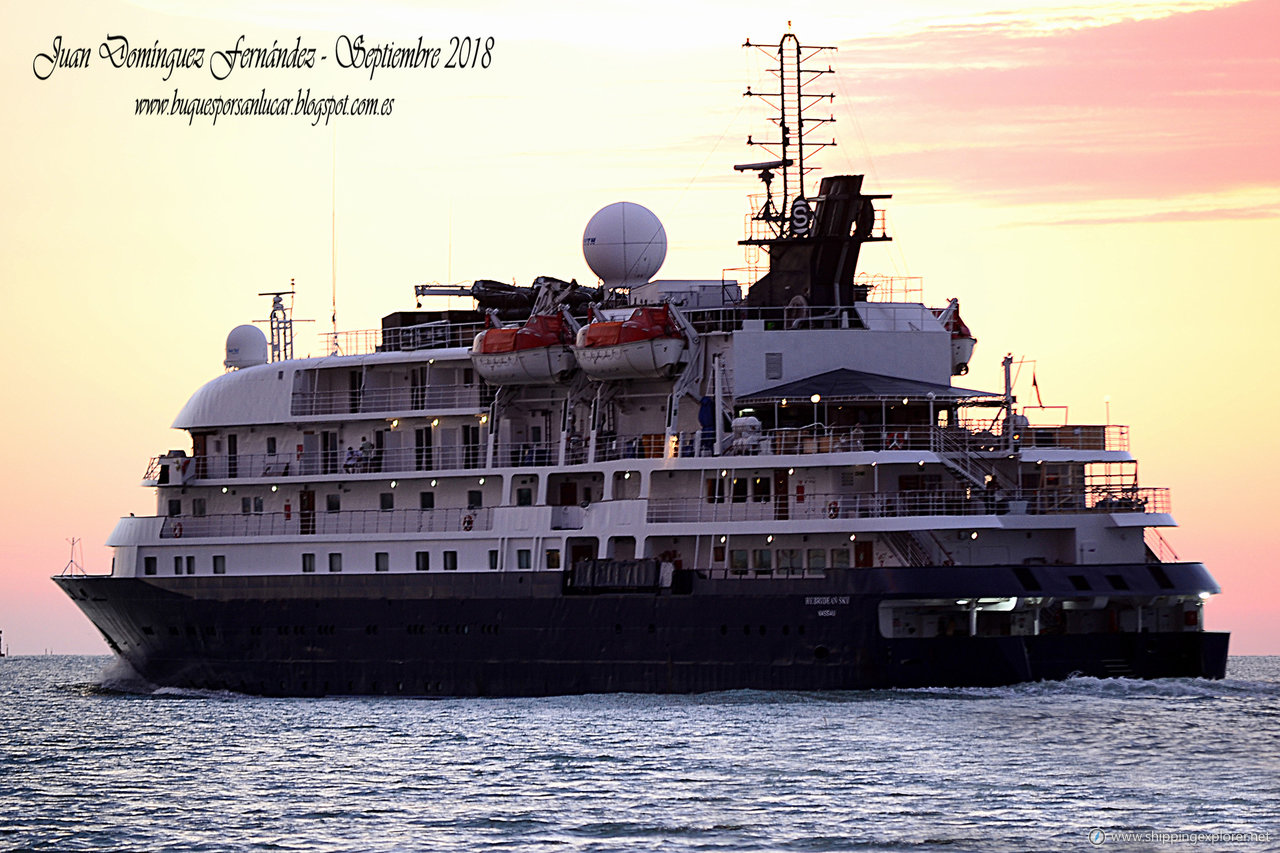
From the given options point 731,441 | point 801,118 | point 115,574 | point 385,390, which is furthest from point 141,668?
point 801,118

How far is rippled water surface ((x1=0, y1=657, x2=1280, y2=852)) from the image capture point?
109 ft

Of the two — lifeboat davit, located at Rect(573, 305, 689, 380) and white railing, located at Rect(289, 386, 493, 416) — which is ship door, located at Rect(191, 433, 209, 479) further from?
lifeboat davit, located at Rect(573, 305, 689, 380)

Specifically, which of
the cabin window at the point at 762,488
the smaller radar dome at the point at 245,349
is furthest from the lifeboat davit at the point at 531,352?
the smaller radar dome at the point at 245,349

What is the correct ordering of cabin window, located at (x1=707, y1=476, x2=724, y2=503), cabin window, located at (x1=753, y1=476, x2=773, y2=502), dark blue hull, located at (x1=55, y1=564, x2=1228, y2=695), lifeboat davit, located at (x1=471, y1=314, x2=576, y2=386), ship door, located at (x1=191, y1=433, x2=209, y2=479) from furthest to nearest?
ship door, located at (x1=191, y1=433, x2=209, y2=479) → lifeboat davit, located at (x1=471, y1=314, x2=576, y2=386) → cabin window, located at (x1=707, y1=476, x2=724, y2=503) → cabin window, located at (x1=753, y1=476, x2=773, y2=502) → dark blue hull, located at (x1=55, y1=564, x2=1228, y2=695)

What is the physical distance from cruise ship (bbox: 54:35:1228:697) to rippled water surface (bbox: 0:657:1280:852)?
1.89m

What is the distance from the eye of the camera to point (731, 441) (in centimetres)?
5294

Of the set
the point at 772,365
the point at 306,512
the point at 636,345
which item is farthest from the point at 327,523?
the point at 772,365

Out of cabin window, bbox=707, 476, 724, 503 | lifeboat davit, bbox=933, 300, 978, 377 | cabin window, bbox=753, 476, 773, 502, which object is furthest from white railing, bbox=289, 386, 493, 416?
lifeboat davit, bbox=933, 300, 978, 377

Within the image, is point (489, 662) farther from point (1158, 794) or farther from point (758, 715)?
point (1158, 794)

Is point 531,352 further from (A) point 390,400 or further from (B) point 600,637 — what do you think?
(B) point 600,637

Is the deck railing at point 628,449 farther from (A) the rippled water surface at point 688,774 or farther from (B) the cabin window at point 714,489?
(A) the rippled water surface at point 688,774

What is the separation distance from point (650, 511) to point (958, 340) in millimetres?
10362

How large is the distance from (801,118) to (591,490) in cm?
1174

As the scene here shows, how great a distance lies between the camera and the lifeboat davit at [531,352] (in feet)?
185
